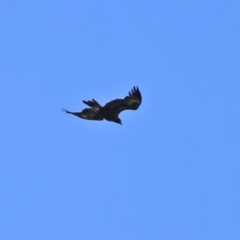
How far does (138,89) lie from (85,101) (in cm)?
260

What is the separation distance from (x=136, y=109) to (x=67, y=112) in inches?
130

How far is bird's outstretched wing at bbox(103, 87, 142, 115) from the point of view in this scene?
63.6 m

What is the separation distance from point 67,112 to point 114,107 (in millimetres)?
2264

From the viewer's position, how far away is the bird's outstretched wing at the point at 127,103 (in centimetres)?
6359

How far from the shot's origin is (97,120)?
64812 millimetres

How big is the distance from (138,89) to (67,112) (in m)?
3.65

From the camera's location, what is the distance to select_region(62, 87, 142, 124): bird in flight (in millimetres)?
63594

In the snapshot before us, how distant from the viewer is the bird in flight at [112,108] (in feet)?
209

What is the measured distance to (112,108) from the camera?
211 feet

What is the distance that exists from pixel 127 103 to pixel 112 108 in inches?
31.6

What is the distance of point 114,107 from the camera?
211 ft

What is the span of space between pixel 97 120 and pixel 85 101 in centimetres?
209

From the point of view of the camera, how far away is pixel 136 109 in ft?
210

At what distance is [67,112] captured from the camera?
64.3 meters
